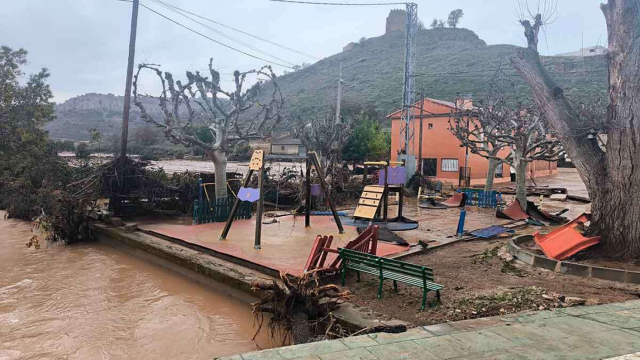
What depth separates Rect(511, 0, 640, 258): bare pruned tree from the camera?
8.01 metres

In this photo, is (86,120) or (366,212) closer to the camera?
(366,212)

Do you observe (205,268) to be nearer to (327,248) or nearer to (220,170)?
(327,248)

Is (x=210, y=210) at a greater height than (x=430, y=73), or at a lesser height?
lesser

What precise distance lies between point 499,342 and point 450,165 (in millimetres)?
26500

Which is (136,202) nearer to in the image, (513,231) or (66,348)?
(66,348)

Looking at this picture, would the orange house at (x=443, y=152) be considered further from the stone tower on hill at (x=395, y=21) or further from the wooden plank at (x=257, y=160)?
the stone tower on hill at (x=395, y=21)

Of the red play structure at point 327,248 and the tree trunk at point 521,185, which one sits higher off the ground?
the tree trunk at point 521,185

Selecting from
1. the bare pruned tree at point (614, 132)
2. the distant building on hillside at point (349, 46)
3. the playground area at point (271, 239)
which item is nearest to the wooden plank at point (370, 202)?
the playground area at point (271, 239)

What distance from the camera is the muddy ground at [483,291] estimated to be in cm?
573

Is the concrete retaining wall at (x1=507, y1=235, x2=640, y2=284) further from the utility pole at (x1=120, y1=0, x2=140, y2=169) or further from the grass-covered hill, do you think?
the grass-covered hill

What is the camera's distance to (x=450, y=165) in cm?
2995

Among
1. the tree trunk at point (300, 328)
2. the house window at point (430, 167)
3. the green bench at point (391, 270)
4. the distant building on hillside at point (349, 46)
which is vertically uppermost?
the distant building on hillside at point (349, 46)

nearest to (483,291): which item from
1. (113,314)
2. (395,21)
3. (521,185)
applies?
(113,314)

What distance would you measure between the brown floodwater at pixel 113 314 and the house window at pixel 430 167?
23746 mm
